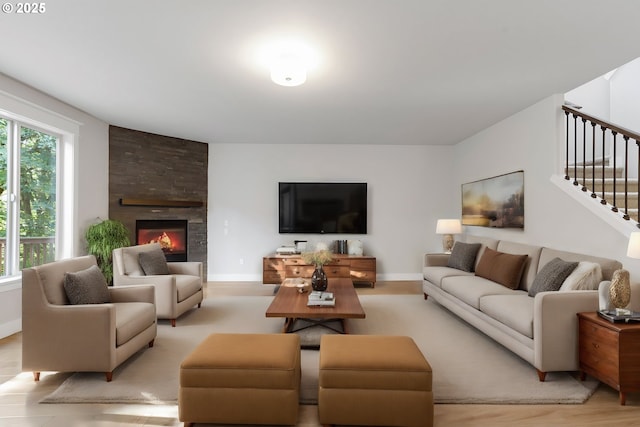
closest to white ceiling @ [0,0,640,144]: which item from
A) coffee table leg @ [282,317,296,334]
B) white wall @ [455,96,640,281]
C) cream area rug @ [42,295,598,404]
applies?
white wall @ [455,96,640,281]

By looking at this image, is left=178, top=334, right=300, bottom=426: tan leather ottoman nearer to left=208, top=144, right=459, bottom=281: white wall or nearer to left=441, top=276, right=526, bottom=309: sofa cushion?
left=441, top=276, right=526, bottom=309: sofa cushion

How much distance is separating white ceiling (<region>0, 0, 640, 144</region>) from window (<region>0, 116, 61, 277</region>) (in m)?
0.63

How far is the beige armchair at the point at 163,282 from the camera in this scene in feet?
12.7

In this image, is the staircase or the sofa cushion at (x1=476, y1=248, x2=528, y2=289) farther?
the sofa cushion at (x1=476, y1=248, x2=528, y2=289)

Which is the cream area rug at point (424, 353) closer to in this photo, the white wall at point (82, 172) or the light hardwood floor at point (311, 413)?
the light hardwood floor at point (311, 413)

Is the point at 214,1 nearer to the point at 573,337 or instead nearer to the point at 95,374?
the point at 95,374

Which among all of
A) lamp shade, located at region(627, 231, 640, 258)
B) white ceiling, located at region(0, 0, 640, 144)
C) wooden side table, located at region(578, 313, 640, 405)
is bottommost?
wooden side table, located at region(578, 313, 640, 405)

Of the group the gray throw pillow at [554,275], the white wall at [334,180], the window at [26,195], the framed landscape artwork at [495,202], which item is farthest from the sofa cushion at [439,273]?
the window at [26,195]

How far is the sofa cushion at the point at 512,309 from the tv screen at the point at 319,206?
334cm

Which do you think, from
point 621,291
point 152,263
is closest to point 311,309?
point 152,263

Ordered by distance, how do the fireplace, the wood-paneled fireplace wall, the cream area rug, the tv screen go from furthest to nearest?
the tv screen
the fireplace
the wood-paneled fireplace wall
the cream area rug

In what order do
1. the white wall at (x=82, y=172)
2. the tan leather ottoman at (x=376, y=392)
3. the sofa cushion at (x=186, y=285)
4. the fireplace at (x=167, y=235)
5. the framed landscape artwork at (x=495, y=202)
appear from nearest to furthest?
the tan leather ottoman at (x=376, y=392), the white wall at (x=82, y=172), the sofa cushion at (x=186, y=285), the framed landscape artwork at (x=495, y=202), the fireplace at (x=167, y=235)

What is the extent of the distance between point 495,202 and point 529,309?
2556 mm

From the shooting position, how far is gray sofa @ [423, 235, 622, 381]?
2.62 metres
